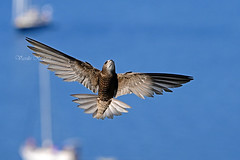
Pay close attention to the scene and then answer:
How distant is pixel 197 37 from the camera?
2770 centimetres

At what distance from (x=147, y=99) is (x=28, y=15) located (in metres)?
15.2

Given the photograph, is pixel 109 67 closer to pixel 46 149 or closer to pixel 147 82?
pixel 147 82

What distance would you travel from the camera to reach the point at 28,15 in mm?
30531

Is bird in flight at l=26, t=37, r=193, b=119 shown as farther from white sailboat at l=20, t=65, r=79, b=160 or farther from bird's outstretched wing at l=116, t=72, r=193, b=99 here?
white sailboat at l=20, t=65, r=79, b=160

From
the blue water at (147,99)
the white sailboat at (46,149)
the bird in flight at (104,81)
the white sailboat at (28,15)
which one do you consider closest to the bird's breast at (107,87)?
the bird in flight at (104,81)

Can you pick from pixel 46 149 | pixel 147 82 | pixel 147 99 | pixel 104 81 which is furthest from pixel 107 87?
pixel 147 99

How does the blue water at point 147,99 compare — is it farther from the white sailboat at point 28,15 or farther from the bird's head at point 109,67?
the bird's head at point 109,67

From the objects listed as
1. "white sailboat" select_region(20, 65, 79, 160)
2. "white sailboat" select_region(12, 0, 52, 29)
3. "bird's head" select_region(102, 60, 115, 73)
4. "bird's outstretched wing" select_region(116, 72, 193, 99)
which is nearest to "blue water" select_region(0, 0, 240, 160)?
"white sailboat" select_region(20, 65, 79, 160)

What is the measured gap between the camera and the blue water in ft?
52.7

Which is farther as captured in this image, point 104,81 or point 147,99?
point 147,99

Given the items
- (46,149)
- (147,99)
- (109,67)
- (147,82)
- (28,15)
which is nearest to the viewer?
(109,67)

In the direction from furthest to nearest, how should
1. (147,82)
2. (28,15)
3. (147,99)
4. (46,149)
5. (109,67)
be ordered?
(28,15) → (147,99) → (46,149) → (147,82) → (109,67)

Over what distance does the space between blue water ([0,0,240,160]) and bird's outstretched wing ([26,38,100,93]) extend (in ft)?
24.0

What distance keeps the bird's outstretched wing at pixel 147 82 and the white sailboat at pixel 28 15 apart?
92.3 feet
